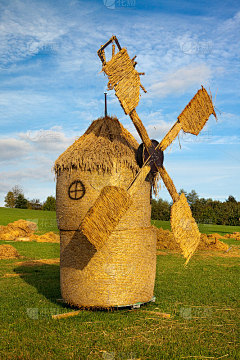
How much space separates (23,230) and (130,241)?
23073 mm

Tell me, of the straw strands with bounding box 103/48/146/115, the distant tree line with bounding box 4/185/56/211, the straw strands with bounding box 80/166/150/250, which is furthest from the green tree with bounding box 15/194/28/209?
the straw strands with bounding box 80/166/150/250

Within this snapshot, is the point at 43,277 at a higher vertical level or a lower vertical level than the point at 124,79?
lower

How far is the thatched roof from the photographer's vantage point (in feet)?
27.3

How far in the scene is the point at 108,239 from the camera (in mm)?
8070

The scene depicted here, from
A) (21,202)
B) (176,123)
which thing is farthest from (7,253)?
(21,202)

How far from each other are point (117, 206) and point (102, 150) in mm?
1647

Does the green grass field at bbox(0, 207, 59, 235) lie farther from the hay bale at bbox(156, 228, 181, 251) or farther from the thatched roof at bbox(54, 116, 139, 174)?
the thatched roof at bbox(54, 116, 139, 174)

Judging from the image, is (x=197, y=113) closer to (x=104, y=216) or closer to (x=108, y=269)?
(x=104, y=216)

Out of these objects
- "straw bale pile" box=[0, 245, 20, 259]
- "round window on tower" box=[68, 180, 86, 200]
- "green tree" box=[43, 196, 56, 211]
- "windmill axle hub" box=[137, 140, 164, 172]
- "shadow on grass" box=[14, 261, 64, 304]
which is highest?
"green tree" box=[43, 196, 56, 211]

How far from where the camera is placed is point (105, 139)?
8922 mm

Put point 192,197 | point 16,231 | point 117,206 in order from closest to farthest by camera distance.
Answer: point 117,206
point 16,231
point 192,197

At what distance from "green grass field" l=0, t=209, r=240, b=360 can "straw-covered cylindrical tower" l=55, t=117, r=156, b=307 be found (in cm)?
50

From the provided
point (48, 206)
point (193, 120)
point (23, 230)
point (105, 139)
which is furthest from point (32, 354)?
point (48, 206)

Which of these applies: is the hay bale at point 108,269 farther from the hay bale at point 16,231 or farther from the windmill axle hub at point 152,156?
the hay bale at point 16,231
